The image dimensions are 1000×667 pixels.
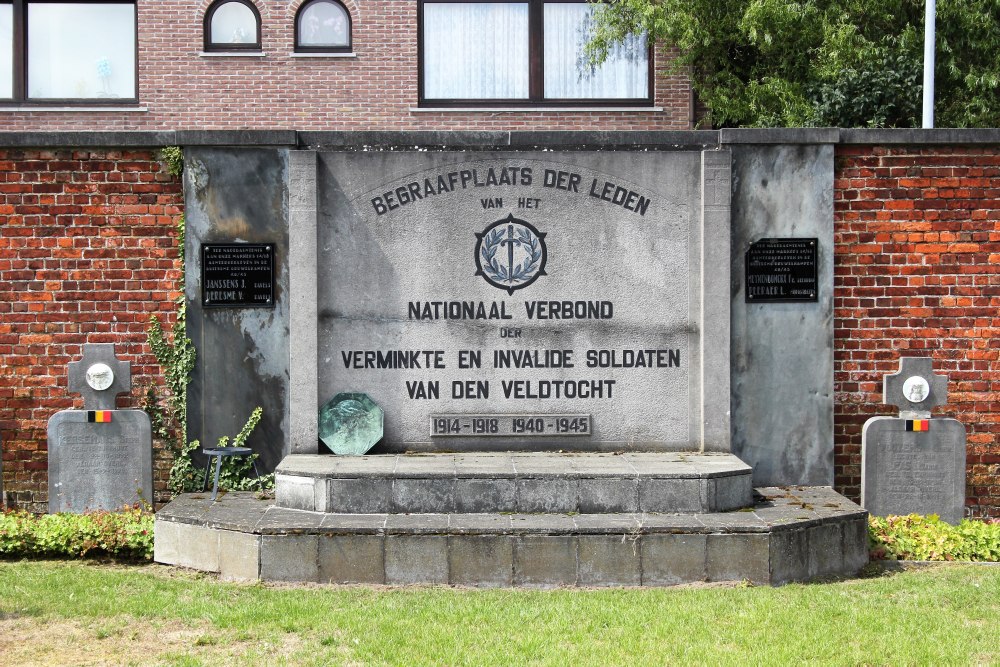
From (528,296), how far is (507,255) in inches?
14.0

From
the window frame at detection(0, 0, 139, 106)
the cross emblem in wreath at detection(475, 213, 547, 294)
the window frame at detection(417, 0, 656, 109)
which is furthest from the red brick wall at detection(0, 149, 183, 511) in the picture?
the window frame at detection(417, 0, 656, 109)

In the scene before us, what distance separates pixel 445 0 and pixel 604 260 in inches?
325

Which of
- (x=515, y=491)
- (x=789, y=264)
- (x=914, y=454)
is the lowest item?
(x=515, y=491)

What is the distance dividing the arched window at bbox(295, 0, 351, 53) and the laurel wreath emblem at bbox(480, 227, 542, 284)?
8.11 meters

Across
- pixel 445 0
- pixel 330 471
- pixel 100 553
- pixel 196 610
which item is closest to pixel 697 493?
pixel 330 471

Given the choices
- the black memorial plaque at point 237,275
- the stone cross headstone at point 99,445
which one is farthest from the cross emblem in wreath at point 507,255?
the stone cross headstone at point 99,445

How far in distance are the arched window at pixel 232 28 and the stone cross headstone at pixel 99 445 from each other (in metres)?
8.45

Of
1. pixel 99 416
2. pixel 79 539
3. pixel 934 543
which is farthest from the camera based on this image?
pixel 99 416

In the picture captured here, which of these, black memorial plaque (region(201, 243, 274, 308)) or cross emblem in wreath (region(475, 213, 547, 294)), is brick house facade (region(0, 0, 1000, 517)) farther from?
cross emblem in wreath (region(475, 213, 547, 294))

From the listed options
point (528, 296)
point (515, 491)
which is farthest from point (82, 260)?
point (515, 491)

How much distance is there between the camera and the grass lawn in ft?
16.9

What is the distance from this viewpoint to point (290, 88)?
14859 millimetres

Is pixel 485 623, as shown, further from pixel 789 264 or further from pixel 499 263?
pixel 789 264

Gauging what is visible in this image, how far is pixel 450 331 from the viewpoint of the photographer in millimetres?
7895
